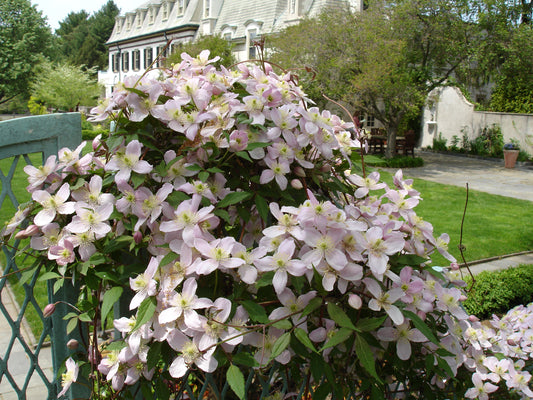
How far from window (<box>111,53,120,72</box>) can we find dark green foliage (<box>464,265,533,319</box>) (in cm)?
4475

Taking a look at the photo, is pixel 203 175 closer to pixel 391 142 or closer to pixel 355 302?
pixel 355 302

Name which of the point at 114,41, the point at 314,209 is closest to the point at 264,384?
the point at 314,209

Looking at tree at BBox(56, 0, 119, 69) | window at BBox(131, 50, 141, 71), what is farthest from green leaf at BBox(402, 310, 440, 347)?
tree at BBox(56, 0, 119, 69)

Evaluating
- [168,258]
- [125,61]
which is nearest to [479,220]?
[168,258]

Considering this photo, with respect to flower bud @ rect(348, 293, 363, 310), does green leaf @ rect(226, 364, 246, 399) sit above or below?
below

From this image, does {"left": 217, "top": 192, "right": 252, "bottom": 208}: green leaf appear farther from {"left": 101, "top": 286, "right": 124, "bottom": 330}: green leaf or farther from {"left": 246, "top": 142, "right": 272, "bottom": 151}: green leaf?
{"left": 101, "top": 286, "right": 124, "bottom": 330}: green leaf

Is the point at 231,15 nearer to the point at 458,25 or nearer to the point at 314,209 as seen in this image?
the point at 458,25

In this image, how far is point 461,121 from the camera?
2044 cm

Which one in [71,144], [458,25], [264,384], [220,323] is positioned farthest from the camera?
[458,25]

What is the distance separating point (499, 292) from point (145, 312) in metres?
4.64

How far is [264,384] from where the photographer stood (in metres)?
1.19

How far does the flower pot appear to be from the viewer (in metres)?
16.3

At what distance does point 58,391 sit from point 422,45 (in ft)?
58.4

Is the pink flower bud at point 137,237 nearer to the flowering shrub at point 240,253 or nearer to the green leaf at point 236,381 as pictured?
the flowering shrub at point 240,253
